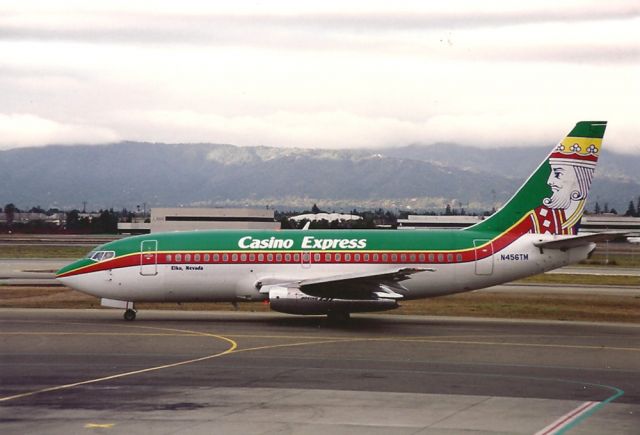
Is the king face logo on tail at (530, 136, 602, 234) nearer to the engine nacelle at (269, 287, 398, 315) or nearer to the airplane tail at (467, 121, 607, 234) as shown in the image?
the airplane tail at (467, 121, 607, 234)

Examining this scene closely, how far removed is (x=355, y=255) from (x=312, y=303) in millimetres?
3375

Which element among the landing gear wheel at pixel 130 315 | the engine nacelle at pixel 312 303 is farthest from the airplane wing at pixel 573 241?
the landing gear wheel at pixel 130 315

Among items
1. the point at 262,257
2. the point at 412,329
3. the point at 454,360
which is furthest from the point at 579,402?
the point at 262,257

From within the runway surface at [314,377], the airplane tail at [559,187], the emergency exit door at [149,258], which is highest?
the airplane tail at [559,187]

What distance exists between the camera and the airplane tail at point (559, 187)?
42.7 metres

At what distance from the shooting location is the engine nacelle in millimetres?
39438

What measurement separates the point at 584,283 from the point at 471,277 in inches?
1089

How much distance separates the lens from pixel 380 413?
866 inches

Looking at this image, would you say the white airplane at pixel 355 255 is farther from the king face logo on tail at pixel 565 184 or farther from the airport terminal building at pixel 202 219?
the airport terminal building at pixel 202 219

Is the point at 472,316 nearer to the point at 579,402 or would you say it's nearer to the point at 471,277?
the point at 471,277

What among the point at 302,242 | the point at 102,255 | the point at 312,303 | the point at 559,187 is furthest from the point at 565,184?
the point at 102,255

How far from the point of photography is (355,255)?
41719 millimetres

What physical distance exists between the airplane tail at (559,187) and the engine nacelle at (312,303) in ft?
21.9

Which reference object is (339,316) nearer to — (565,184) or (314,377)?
(565,184)
